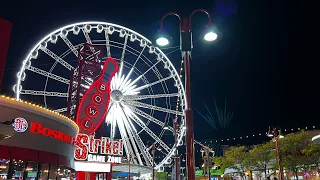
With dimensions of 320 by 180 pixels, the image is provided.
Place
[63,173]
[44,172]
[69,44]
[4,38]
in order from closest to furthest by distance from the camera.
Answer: [44,172] < [63,173] < [4,38] < [69,44]

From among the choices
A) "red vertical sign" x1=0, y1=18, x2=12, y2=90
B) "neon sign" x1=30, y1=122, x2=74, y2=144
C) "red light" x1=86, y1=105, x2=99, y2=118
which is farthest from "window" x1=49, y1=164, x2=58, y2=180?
Answer: "red light" x1=86, y1=105, x2=99, y2=118

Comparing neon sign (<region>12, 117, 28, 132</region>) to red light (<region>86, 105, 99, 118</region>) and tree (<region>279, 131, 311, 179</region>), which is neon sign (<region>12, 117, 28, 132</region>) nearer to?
red light (<region>86, 105, 99, 118</region>)

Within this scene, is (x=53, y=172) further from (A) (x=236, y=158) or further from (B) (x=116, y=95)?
(A) (x=236, y=158)

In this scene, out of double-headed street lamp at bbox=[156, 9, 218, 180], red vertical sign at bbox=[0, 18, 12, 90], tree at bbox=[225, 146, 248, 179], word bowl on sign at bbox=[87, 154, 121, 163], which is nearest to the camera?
double-headed street lamp at bbox=[156, 9, 218, 180]

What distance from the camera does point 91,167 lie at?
28.8 m

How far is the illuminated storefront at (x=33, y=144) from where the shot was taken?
15.2 metres

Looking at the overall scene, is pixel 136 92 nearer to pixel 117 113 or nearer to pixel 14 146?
pixel 117 113

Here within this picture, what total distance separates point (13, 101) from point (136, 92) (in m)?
19.3

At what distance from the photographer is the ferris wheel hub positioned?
32719mm

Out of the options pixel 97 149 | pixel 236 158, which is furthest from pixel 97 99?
pixel 236 158

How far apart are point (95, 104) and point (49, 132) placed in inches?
481

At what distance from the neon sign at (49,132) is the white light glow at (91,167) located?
8892mm

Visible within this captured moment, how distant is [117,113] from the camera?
33.8m

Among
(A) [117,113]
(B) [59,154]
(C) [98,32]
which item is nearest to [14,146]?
(B) [59,154]
